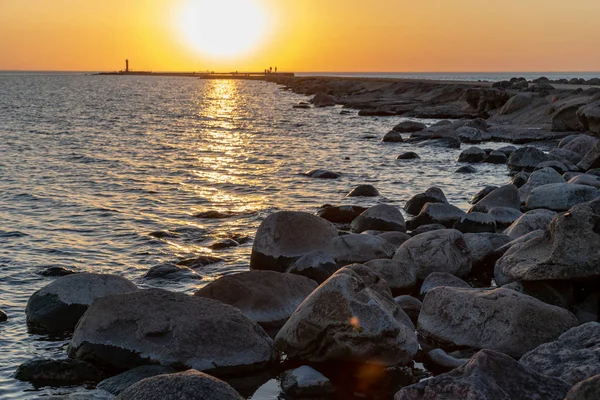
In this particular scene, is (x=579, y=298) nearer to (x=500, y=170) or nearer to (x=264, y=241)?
(x=264, y=241)

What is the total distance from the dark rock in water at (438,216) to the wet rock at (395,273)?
162 inches

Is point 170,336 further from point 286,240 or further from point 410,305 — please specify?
point 286,240

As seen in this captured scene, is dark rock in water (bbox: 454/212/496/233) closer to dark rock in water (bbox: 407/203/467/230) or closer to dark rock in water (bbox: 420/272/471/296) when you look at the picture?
dark rock in water (bbox: 407/203/467/230)

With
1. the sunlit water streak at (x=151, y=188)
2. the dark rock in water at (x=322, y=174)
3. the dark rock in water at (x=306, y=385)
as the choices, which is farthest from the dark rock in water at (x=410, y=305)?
the dark rock in water at (x=322, y=174)

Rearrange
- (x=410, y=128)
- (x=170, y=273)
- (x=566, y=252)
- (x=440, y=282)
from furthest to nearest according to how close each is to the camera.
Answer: (x=410, y=128) < (x=170, y=273) < (x=440, y=282) < (x=566, y=252)

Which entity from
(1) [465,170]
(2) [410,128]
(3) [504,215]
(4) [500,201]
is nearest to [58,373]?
(3) [504,215]

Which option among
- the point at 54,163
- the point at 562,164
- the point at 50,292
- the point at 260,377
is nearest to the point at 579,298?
the point at 260,377

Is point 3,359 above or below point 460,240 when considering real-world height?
below

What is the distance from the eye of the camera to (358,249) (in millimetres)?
12133

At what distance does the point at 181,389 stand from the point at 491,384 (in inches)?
98.8

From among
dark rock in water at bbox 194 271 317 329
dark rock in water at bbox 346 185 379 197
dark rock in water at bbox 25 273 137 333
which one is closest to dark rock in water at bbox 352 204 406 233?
dark rock in water at bbox 194 271 317 329

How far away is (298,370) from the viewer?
7645 mm

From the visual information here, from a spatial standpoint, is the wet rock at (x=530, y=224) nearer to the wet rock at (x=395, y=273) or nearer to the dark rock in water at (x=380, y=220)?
the dark rock in water at (x=380, y=220)

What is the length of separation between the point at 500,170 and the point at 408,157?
474cm
